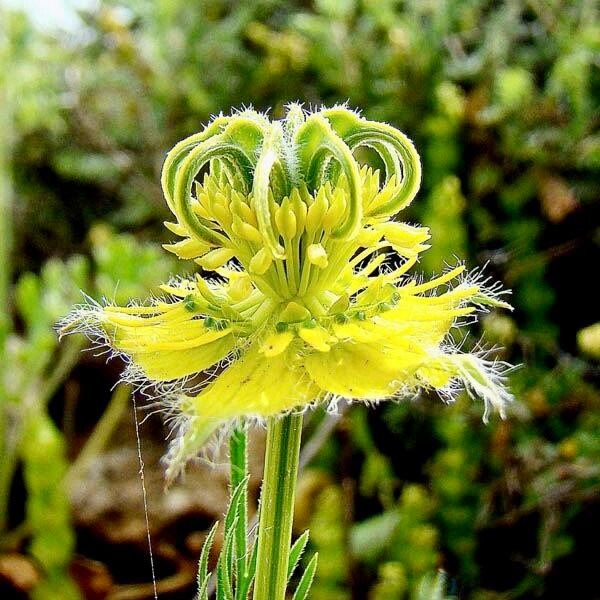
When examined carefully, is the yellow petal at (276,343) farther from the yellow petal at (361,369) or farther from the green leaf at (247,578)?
the green leaf at (247,578)

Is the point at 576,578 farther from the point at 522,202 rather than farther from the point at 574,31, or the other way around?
the point at 574,31

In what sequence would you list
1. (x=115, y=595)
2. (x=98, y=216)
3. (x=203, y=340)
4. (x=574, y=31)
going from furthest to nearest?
(x=98, y=216)
(x=574, y=31)
(x=115, y=595)
(x=203, y=340)

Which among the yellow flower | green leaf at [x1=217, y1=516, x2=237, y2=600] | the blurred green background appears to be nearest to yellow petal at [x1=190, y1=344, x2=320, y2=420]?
the yellow flower

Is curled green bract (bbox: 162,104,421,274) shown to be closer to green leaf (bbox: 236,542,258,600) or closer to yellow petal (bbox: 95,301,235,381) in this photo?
yellow petal (bbox: 95,301,235,381)

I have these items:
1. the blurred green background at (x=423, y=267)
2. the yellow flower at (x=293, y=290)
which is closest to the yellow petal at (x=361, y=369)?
the yellow flower at (x=293, y=290)

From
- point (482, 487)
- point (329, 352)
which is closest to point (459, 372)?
point (329, 352)

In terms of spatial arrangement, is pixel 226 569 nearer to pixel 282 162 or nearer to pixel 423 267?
pixel 282 162
